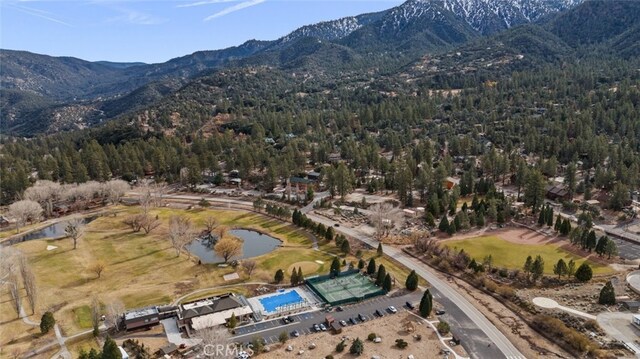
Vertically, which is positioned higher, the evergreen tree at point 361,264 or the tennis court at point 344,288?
the evergreen tree at point 361,264

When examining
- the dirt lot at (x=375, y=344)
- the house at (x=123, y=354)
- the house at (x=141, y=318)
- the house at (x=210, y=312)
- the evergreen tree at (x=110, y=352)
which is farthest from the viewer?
the house at (x=210, y=312)

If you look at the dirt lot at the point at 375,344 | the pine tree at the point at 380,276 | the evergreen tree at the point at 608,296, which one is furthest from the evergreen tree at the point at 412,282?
the evergreen tree at the point at 608,296

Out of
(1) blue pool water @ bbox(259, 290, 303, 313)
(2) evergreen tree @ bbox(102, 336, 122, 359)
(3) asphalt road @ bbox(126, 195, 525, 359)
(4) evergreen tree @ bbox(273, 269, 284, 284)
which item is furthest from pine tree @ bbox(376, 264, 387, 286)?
(2) evergreen tree @ bbox(102, 336, 122, 359)

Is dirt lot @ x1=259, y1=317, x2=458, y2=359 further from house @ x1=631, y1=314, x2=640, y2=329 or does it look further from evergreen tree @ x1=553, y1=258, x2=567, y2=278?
evergreen tree @ x1=553, y1=258, x2=567, y2=278

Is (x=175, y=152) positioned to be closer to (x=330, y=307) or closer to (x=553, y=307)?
(x=330, y=307)

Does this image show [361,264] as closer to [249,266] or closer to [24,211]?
[249,266]

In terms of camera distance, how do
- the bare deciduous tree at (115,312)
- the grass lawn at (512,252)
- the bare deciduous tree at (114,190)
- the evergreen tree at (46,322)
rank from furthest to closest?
the bare deciduous tree at (114,190)
the grass lawn at (512,252)
the evergreen tree at (46,322)
the bare deciduous tree at (115,312)

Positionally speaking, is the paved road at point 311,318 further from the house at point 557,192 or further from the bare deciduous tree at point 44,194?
the bare deciduous tree at point 44,194

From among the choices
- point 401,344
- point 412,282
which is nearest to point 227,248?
point 412,282
